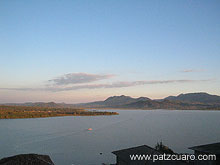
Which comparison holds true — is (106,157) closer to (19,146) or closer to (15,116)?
(19,146)

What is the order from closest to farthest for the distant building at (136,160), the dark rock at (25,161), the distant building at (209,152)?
1. the distant building at (209,152)
2. the distant building at (136,160)
3. the dark rock at (25,161)

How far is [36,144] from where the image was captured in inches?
1031

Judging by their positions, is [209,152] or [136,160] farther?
[136,160]

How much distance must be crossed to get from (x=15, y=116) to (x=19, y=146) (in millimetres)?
48085

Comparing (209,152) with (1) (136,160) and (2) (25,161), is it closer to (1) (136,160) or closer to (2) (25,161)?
(1) (136,160)

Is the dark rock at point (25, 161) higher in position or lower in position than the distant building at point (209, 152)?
lower

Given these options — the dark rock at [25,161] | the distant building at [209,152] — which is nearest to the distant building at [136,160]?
the distant building at [209,152]

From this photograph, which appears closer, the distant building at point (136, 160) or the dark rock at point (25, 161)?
the distant building at point (136, 160)

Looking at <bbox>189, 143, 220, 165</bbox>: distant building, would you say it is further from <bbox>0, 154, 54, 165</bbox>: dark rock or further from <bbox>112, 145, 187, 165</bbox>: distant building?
<bbox>0, 154, 54, 165</bbox>: dark rock

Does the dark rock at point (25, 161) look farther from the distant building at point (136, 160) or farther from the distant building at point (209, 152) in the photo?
the distant building at point (209, 152)

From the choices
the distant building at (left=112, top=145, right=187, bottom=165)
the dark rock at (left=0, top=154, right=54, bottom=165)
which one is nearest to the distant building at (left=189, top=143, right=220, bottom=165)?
the distant building at (left=112, top=145, right=187, bottom=165)

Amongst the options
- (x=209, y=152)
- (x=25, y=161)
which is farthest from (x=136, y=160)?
(x=25, y=161)

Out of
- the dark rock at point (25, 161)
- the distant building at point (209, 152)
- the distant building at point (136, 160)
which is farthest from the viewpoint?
the dark rock at point (25, 161)

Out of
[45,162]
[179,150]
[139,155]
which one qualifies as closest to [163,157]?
[139,155]
